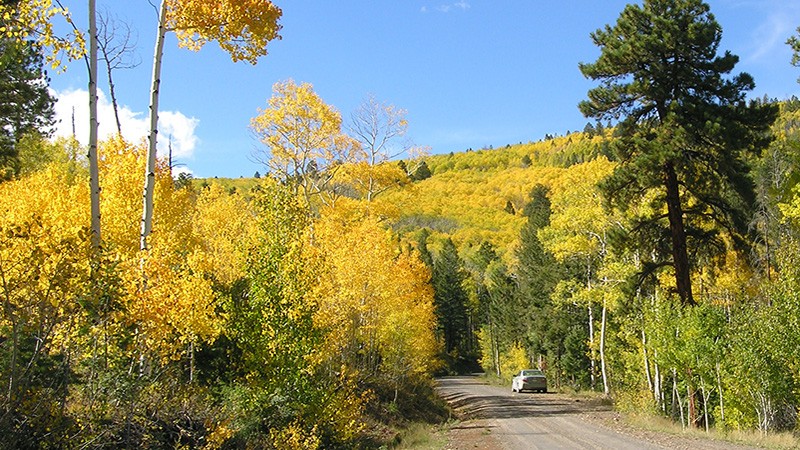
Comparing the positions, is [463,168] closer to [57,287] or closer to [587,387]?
[587,387]

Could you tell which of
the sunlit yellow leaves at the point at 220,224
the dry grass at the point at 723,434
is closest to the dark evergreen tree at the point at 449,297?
the sunlit yellow leaves at the point at 220,224

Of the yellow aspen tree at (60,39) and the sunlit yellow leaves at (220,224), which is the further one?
the sunlit yellow leaves at (220,224)

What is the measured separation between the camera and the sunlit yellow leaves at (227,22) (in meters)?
8.48

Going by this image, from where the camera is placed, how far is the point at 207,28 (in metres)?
8.63

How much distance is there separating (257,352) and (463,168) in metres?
171

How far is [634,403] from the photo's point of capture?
19141 mm

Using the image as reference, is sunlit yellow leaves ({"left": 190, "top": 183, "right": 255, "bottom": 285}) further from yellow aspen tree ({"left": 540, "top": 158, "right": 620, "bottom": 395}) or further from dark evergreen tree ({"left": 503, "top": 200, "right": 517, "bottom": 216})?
dark evergreen tree ({"left": 503, "top": 200, "right": 517, "bottom": 216})

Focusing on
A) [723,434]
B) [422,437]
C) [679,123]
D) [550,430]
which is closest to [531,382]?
[422,437]

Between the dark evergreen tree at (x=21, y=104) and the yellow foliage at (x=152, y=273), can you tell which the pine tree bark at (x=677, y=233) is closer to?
the yellow foliage at (x=152, y=273)

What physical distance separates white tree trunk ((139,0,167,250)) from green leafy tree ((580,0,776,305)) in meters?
11.1

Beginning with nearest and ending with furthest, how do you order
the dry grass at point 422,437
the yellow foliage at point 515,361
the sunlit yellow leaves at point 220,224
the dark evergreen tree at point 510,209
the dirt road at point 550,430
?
the dirt road at point 550,430 < the dry grass at point 422,437 < the sunlit yellow leaves at point 220,224 < the yellow foliage at point 515,361 < the dark evergreen tree at point 510,209

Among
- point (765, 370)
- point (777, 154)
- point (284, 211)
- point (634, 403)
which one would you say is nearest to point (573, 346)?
point (777, 154)

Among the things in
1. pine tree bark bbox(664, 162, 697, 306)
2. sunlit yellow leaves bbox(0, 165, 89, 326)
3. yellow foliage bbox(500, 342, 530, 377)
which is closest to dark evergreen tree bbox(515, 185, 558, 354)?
yellow foliage bbox(500, 342, 530, 377)

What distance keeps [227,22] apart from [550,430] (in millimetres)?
13494
